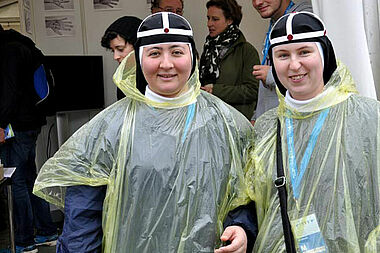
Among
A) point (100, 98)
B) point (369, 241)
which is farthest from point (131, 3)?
point (369, 241)

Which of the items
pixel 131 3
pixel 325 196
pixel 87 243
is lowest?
pixel 87 243

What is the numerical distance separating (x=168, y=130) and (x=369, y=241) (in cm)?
59

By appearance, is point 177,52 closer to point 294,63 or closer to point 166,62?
Answer: point 166,62

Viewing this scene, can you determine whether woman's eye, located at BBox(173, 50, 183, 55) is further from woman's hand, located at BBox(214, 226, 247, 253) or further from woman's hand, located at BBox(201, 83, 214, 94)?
woman's hand, located at BBox(201, 83, 214, 94)

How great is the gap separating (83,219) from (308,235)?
592 millimetres

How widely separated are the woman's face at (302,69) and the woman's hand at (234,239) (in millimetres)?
383

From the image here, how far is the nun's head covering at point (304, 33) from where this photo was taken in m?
1.34

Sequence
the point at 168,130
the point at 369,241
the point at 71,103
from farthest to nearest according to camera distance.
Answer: the point at 71,103 < the point at 168,130 < the point at 369,241

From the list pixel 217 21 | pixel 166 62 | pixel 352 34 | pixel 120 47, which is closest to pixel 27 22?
pixel 217 21

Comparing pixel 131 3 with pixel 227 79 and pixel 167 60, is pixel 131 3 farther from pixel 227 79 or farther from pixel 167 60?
pixel 167 60

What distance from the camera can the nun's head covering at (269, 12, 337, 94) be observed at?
1343mm

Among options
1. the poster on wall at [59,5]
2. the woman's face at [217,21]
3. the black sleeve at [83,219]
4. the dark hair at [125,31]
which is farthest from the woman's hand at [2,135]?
the black sleeve at [83,219]

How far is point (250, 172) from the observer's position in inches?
57.1

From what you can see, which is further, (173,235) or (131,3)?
Answer: (131,3)
